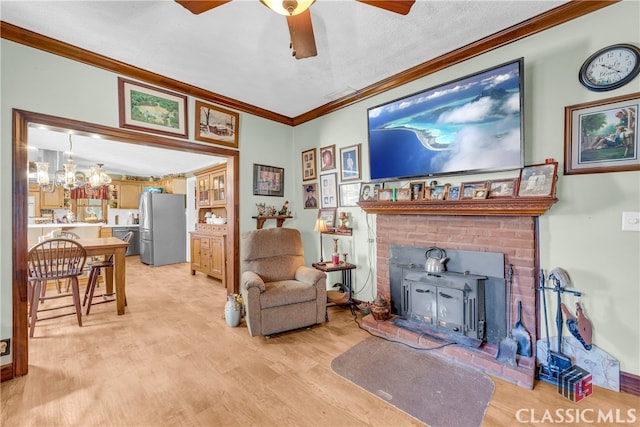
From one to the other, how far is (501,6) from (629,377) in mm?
2607

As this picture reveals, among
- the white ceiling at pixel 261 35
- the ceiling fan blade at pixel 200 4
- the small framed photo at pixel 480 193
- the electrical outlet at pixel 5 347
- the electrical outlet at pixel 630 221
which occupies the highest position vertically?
the white ceiling at pixel 261 35

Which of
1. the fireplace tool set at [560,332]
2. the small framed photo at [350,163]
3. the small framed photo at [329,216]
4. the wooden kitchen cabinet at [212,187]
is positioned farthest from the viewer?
the wooden kitchen cabinet at [212,187]

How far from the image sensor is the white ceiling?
73.5 inches

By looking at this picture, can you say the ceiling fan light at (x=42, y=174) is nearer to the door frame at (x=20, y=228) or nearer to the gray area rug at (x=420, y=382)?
the door frame at (x=20, y=228)

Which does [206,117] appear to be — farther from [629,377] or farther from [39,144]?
[629,377]

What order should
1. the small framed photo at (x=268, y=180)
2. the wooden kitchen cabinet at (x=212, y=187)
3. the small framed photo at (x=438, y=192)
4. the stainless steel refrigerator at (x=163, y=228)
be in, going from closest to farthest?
the small framed photo at (x=438, y=192)
the small framed photo at (x=268, y=180)
the wooden kitchen cabinet at (x=212, y=187)
the stainless steel refrigerator at (x=163, y=228)

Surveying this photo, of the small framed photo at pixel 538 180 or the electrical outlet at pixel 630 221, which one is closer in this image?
the electrical outlet at pixel 630 221

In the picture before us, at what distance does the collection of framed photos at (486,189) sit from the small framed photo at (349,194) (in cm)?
36

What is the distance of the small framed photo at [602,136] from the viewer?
1709mm

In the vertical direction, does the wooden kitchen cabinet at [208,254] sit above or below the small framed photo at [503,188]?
below

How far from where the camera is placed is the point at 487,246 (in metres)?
2.21

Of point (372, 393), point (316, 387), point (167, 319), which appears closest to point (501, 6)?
point (372, 393)

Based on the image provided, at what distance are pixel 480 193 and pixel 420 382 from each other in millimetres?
1481

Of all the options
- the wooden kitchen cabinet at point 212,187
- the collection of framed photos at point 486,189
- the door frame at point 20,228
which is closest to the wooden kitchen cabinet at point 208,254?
the wooden kitchen cabinet at point 212,187
